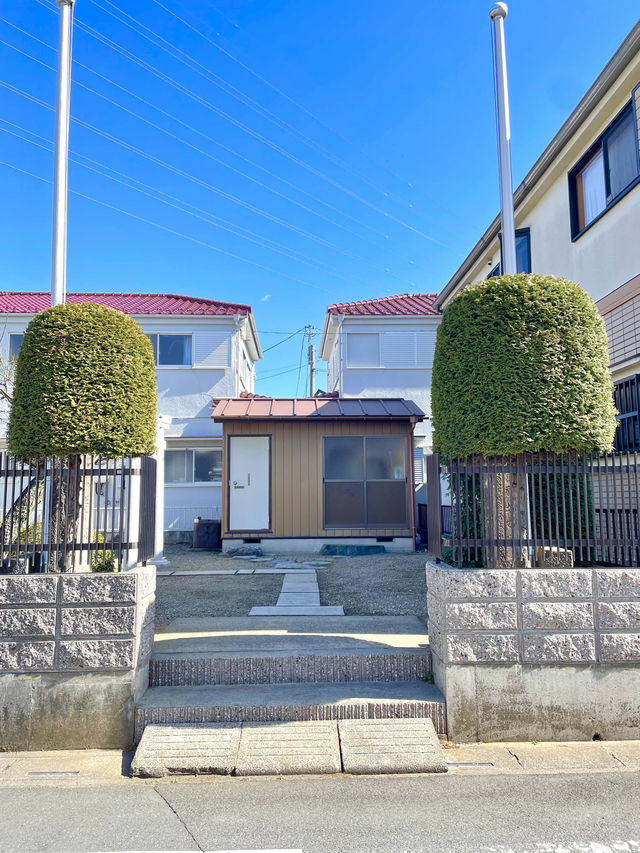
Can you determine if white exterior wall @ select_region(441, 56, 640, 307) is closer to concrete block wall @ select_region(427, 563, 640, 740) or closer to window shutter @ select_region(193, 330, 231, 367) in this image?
concrete block wall @ select_region(427, 563, 640, 740)

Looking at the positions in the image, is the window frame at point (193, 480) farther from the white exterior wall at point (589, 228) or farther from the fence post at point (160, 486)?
the white exterior wall at point (589, 228)

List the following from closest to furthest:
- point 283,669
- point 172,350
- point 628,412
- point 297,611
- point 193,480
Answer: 1. point 283,669
2. point 628,412
3. point 297,611
4. point 193,480
5. point 172,350

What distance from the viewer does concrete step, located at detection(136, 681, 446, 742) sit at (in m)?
3.61

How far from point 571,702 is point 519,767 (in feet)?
2.06

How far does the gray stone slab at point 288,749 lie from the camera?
3.24 metres

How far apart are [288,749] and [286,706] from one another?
0.30 m

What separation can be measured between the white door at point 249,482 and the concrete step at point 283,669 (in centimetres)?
727

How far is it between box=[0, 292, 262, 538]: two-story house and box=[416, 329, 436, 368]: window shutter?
4947 millimetres

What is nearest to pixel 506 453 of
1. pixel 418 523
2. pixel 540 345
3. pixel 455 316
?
pixel 540 345

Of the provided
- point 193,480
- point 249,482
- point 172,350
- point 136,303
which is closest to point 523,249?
point 249,482

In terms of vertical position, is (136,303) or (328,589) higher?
(136,303)

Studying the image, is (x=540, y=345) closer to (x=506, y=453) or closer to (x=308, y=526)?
(x=506, y=453)

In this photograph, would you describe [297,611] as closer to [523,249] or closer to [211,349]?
[523,249]

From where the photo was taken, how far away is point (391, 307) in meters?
16.7
